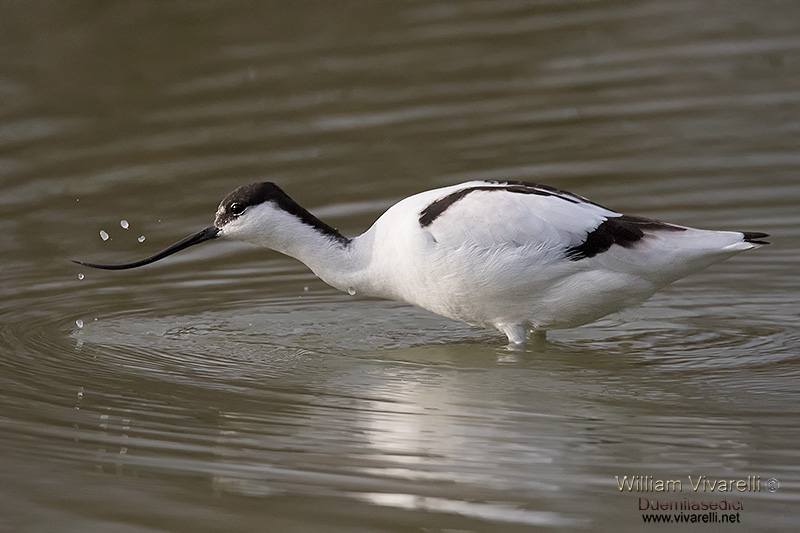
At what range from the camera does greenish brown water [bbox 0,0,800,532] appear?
189 inches

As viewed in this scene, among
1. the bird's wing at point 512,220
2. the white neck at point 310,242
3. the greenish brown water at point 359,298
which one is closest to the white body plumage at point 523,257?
the bird's wing at point 512,220

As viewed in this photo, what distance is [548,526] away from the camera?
437 cm

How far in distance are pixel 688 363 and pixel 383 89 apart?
20.4 feet

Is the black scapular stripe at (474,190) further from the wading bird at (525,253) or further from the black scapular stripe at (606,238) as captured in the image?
the black scapular stripe at (606,238)

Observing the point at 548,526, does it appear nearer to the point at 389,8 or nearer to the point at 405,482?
the point at 405,482

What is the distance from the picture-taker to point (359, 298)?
8.06 meters

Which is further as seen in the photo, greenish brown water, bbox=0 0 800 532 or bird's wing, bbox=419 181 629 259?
bird's wing, bbox=419 181 629 259

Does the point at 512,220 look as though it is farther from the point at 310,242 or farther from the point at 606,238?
the point at 310,242

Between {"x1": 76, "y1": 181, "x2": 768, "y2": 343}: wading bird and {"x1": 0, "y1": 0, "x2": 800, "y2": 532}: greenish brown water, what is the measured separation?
32 cm

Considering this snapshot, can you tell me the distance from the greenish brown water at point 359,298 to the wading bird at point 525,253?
12.6 inches

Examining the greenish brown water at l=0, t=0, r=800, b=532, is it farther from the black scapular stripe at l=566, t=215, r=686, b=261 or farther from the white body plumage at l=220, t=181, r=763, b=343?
the black scapular stripe at l=566, t=215, r=686, b=261

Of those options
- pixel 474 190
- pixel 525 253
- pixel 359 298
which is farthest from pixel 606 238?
pixel 359 298

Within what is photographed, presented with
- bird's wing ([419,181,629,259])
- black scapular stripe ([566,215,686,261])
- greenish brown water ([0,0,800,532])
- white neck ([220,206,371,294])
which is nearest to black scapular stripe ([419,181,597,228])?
bird's wing ([419,181,629,259])

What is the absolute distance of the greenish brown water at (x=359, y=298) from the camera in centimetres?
481
